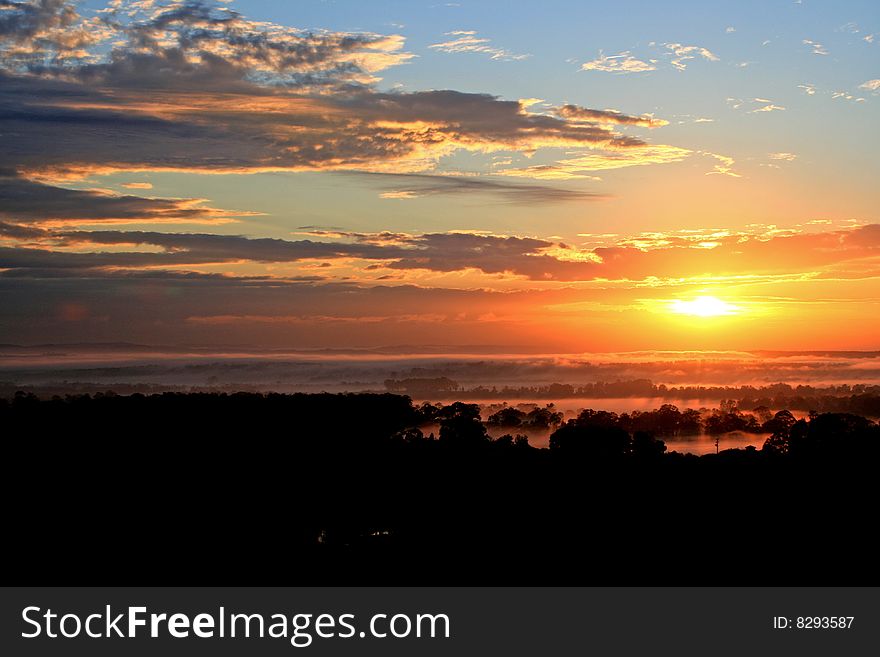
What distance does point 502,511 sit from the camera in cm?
5431

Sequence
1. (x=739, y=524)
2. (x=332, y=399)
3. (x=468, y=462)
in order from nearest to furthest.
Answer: (x=739, y=524)
(x=468, y=462)
(x=332, y=399)

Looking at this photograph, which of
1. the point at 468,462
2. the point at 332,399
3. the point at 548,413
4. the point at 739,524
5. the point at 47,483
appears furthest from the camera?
the point at 548,413

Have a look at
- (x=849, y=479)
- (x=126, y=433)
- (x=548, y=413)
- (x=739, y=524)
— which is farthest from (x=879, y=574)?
(x=548, y=413)

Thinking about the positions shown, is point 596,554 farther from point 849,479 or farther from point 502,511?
point 849,479

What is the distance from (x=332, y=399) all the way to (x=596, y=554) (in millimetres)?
92157

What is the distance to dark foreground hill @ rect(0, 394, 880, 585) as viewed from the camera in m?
45.7

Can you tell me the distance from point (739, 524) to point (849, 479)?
12444mm

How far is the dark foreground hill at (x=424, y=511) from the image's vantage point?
4566 centimetres

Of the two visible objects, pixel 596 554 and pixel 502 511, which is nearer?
pixel 596 554

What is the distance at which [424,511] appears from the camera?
5647 centimetres
